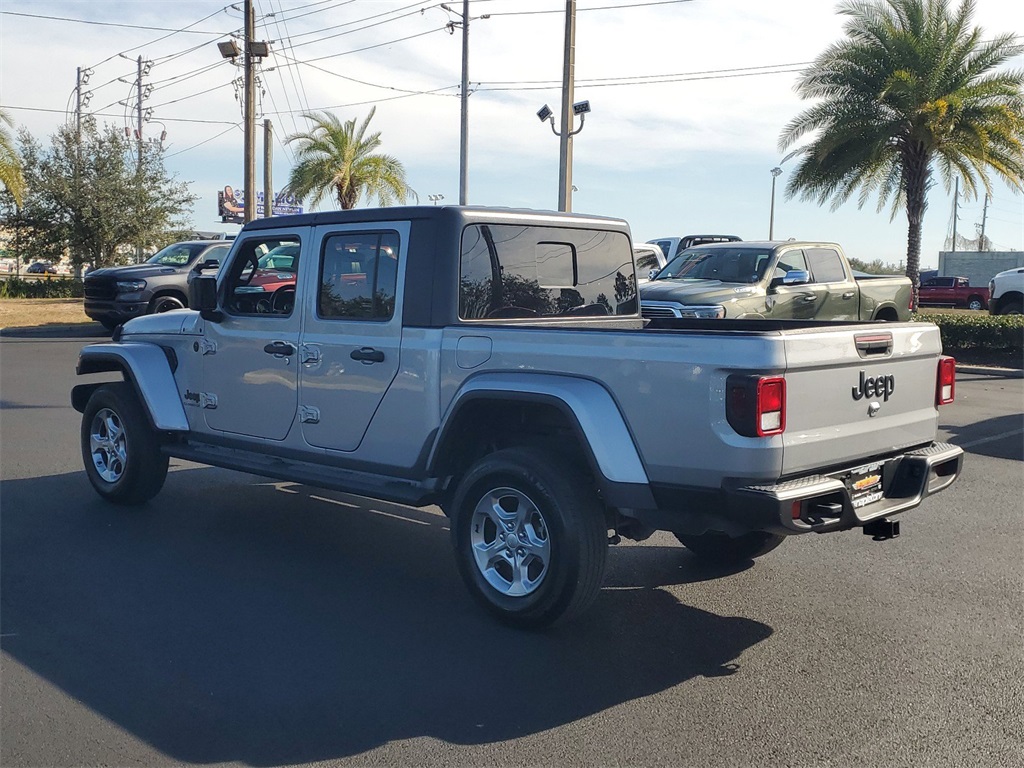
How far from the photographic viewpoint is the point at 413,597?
5266 millimetres

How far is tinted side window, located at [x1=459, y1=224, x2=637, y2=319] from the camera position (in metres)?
5.44

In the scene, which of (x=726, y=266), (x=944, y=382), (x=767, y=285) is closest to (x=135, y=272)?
(x=726, y=266)

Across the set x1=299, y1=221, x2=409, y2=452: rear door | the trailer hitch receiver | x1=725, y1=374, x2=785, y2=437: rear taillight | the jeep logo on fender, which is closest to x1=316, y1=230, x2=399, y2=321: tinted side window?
x1=299, y1=221, x2=409, y2=452: rear door

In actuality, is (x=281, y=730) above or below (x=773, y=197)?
below

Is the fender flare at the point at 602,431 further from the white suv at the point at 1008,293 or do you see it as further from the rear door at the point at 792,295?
the white suv at the point at 1008,293

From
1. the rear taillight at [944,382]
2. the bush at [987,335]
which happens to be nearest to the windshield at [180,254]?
the bush at [987,335]

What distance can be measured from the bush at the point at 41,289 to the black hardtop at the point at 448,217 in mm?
27569

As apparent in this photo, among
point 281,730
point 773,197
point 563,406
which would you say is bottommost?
point 281,730

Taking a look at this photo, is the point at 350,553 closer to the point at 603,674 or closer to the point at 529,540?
the point at 529,540

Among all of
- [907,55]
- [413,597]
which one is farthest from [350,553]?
[907,55]

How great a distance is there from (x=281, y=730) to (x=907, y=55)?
2185 centimetres

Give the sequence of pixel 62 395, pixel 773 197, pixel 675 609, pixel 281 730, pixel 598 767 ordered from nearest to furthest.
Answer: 1. pixel 598 767
2. pixel 281 730
3. pixel 675 609
4. pixel 62 395
5. pixel 773 197

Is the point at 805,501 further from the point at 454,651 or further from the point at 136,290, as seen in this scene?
the point at 136,290

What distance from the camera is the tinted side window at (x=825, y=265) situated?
14.2 meters
